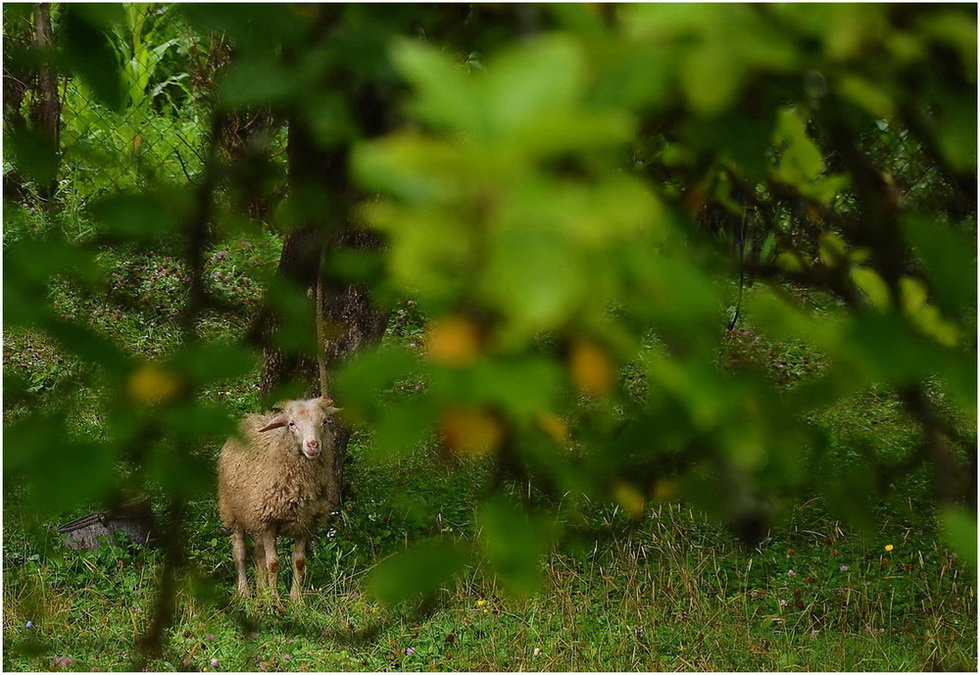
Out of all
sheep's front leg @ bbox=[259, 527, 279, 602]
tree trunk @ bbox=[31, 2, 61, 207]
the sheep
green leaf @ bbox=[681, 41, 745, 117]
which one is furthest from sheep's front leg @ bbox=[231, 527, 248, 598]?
green leaf @ bbox=[681, 41, 745, 117]

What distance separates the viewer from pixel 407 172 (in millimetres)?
660

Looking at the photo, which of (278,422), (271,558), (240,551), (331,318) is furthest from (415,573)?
(240,551)

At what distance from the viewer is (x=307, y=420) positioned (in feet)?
13.5

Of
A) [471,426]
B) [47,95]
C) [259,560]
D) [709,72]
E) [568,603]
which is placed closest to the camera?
[709,72]

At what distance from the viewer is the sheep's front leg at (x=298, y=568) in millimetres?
4395

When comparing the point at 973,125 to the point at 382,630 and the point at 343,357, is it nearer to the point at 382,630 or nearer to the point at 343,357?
the point at 382,630

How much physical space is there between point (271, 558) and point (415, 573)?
3.70 m

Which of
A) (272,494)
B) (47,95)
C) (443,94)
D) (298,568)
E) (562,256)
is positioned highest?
(47,95)

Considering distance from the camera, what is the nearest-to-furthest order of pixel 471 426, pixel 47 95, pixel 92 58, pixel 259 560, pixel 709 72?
pixel 709 72, pixel 471 426, pixel 92 58, pixel 259 560, pixel 47 95

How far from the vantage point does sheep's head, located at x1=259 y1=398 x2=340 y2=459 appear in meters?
4.08

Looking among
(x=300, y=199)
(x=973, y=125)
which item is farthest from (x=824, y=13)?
(x=300, y=199)

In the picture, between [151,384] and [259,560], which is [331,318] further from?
[151,384]

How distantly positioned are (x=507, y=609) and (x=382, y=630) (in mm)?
501

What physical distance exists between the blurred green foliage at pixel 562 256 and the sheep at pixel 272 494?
289 centimetres
